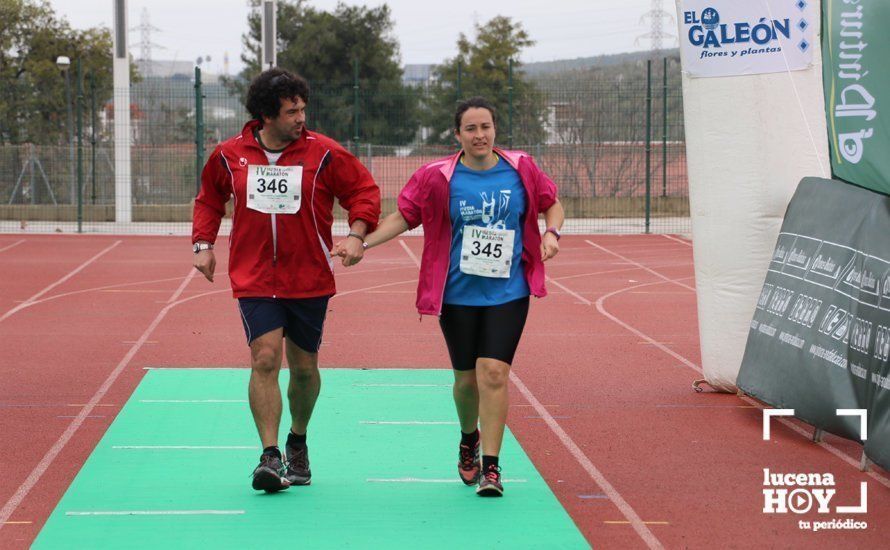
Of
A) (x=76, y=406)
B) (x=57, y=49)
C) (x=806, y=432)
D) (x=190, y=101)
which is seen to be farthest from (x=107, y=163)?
(x=806, y=432)

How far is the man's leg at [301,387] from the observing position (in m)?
6.64

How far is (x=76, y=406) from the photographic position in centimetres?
876

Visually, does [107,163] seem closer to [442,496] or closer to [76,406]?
[76,406]

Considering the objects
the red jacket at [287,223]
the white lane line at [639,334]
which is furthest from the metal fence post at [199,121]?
the red jacket at [287,223]

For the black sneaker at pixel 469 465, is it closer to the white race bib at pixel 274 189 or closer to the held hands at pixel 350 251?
the held hands at pixel 350 251

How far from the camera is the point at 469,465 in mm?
6688

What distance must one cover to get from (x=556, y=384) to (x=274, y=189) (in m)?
4.01

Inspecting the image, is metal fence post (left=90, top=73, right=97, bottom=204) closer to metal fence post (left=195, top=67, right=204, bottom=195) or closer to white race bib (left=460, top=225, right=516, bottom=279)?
metal fence post (left=195, top=67, right=204, bottom=195)

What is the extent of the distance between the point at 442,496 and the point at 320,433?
1629mm

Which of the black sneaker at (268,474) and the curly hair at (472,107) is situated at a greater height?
the curly hair at (472,107)

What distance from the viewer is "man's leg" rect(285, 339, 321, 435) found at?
6.64 meters

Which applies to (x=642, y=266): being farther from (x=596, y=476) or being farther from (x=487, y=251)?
(x=487, y=251)

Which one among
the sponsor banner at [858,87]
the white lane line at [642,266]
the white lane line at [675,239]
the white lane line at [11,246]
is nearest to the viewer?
the sponsor banner at [858,87]

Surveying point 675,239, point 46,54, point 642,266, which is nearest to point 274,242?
point 642,266
